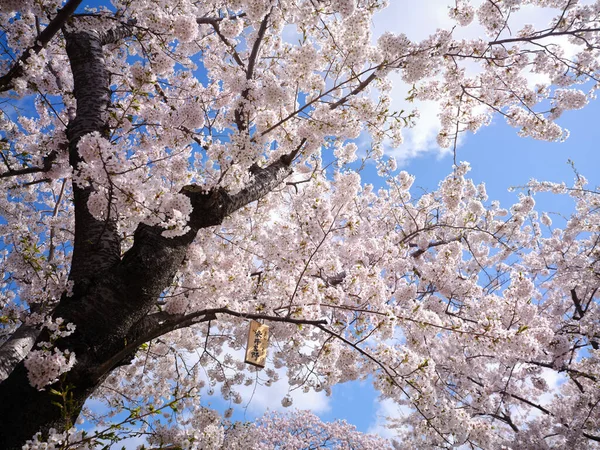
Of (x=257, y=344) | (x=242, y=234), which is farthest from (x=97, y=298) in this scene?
(x=242, y=234)

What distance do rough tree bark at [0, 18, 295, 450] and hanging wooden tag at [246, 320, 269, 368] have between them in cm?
81

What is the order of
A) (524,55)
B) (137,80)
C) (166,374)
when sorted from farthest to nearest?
(166,374)
(524,55)
(137,80)

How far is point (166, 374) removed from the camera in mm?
6875

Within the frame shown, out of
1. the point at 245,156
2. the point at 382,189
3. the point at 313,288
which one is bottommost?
the point at 313,288

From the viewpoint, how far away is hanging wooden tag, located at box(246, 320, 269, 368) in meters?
2.99

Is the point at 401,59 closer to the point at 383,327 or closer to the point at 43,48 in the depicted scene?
the point at 383,327

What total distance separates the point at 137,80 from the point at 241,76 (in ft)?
3.81

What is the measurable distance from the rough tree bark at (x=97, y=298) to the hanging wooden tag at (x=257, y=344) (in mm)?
807

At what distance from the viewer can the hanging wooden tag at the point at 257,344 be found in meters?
2.99

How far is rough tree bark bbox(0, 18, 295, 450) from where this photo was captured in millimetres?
2027

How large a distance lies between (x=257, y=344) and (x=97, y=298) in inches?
53.2

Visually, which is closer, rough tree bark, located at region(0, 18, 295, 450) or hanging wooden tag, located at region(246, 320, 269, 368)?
rough tree bark, located at region(0, 18, 295, 450)

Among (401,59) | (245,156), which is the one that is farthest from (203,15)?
(245,156)

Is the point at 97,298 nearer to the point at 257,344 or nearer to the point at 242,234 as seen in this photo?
the point at 257,344
